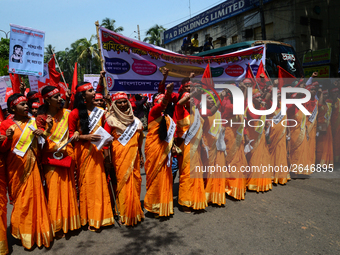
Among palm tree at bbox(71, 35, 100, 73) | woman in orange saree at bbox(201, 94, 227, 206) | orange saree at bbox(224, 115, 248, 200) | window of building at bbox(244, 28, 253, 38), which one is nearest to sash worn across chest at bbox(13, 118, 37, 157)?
woman in orange saree at bbox(201, 94, 227, 206)

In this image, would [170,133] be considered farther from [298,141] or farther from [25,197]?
[298,141]

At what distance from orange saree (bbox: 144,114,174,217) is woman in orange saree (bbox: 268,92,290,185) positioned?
2257mm

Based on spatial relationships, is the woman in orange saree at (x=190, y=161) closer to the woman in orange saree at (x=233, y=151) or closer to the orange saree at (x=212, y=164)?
the orange saree at (x=212, y=164)

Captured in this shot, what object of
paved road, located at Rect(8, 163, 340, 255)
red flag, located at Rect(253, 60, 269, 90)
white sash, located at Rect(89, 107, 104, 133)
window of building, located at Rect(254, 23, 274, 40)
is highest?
window of building, located at Rect(254, 23, 274, 40)

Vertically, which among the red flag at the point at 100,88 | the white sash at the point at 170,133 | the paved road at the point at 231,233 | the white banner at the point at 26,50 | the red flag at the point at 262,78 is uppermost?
the white banner at the point at 26,50

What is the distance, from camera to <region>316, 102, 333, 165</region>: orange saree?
236 inches

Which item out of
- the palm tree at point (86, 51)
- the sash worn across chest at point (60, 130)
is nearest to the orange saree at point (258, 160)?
the sash worn across chest at point (60, 130)

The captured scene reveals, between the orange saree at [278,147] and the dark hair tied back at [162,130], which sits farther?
the orange saree at [278,147]

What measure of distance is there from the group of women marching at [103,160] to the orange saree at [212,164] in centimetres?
1

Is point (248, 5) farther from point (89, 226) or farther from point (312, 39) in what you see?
point (89, 226)

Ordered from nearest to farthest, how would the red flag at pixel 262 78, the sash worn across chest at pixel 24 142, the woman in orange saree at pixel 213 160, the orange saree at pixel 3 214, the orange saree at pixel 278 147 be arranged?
the orange saree at pixel 3 214
the sash worn across chest at pixel 24 142
the woman in orange saree at pixel 213 160
the orange saree at pixel 278 147
the red flag at pixel 262 78

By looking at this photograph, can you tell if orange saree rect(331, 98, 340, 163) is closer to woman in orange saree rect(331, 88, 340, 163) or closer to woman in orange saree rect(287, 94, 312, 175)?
woman in orange saree rect(331, 88, 340, 163)

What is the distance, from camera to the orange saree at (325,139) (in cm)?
600

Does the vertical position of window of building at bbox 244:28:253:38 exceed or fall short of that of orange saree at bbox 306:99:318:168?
it exceeds it
